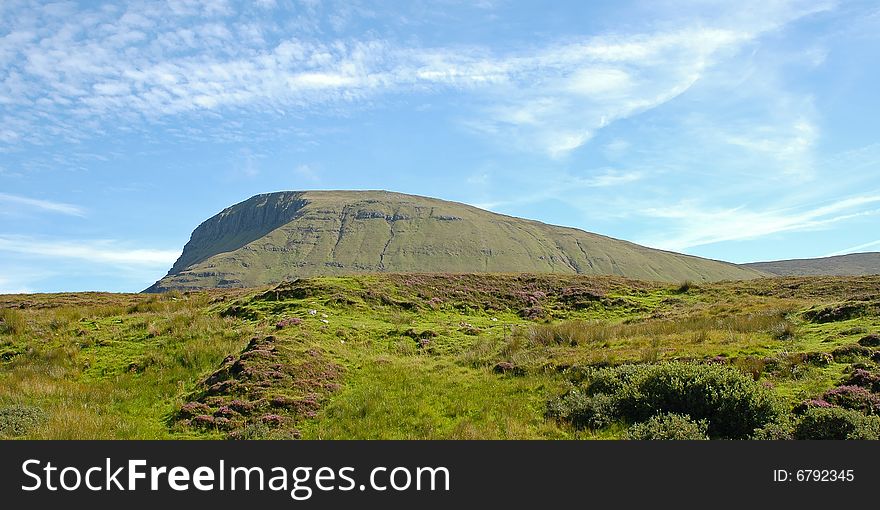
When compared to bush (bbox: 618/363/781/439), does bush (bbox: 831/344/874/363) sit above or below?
above

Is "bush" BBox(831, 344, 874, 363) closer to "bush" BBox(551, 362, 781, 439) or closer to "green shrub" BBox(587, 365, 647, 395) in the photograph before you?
"bush" BBox(551, 362, 781, 439)

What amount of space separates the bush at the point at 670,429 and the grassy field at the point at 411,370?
0.09m

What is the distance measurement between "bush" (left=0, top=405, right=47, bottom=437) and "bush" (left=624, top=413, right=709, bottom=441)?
14.4m

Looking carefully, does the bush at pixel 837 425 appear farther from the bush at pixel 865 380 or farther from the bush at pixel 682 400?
the bush at pixel 865 380

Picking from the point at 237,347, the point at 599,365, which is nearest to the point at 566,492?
the point at 599,365

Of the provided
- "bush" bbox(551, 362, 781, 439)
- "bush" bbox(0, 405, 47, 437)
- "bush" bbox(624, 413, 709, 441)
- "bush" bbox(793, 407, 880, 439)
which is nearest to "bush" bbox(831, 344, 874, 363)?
"bush" bbox(551, 362, 781, 439)

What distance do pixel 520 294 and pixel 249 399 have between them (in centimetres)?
2595

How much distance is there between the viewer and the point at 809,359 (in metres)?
16.1

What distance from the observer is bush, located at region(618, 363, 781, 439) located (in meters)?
12.0

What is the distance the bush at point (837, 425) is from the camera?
1030cm

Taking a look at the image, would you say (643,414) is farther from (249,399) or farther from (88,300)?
(88,300)

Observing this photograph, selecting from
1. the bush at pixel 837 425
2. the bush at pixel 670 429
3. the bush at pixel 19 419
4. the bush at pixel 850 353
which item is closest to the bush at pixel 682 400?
the bush at pixel 670 429

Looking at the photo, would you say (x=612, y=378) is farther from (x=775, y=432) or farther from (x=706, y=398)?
(x=775, y=432)

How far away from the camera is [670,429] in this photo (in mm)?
11320
